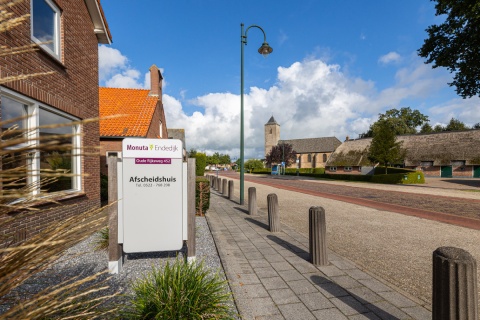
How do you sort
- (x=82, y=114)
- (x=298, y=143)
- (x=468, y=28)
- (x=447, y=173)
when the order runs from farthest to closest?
(x=298, y=143) → (x=447, y=173) → (x=468, y=28) → (x=82, y=114)

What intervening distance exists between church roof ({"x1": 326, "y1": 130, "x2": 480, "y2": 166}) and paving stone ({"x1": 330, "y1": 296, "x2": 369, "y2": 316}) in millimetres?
36273

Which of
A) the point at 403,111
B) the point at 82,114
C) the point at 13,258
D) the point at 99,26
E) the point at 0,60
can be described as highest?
the point at 403,111

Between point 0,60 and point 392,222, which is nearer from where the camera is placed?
point 0,60

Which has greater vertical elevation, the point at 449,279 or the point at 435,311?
the point at 449,279

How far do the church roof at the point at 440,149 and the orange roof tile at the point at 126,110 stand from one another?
32943 millimetres

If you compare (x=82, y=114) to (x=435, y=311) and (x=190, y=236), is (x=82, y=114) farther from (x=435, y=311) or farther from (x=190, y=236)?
(x=435, y=311)

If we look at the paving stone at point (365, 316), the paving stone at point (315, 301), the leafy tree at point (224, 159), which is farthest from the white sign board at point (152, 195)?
the leafy tree at point (224, 159)

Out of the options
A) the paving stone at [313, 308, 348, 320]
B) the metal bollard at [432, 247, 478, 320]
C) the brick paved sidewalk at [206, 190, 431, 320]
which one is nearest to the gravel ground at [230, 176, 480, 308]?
the brick paved sidewalk at [206, 190, 431, 320]

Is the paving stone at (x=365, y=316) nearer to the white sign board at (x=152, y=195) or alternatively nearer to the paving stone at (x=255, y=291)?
the paving stone at (x=255, y=291)

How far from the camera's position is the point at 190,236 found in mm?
4047

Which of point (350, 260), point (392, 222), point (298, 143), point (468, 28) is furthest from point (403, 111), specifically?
point (350, 260)

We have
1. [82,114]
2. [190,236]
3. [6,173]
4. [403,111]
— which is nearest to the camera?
[6,173]

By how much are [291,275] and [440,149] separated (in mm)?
45773

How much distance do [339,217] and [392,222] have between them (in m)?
1.57
